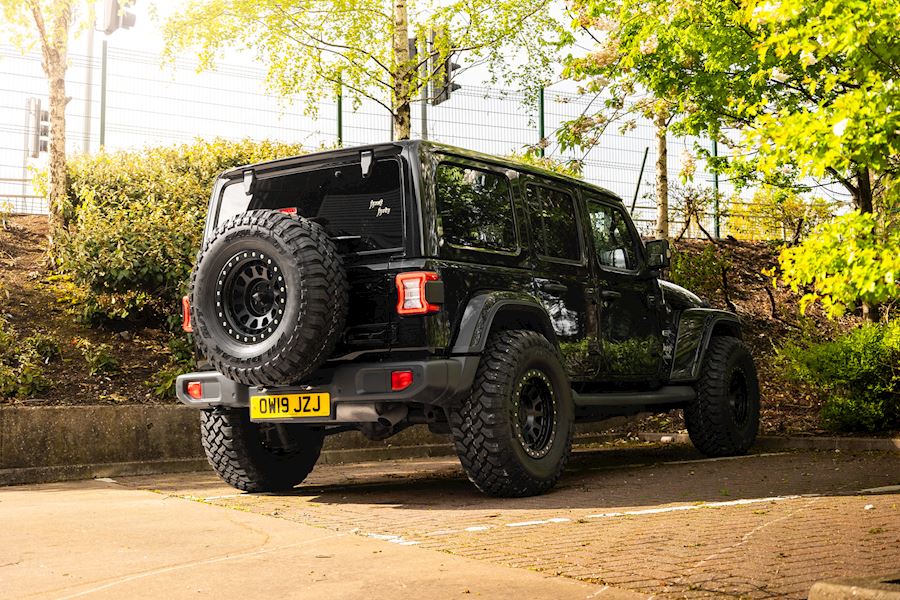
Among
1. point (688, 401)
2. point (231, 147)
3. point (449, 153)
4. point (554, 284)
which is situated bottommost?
point (688, 401)

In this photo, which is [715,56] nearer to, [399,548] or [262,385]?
[262,385]

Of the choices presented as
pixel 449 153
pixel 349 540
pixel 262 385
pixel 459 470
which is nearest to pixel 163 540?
pixel 349 540

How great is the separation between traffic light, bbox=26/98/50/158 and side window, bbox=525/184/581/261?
7837 mm

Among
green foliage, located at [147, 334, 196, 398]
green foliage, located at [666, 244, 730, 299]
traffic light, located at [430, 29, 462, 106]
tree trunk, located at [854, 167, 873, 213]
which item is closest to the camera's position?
green foliage, located at [147, 334, 196, 398]

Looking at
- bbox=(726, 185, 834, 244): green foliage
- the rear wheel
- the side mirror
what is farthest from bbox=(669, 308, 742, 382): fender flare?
bbox=(726, 185, 834, 244): green foliage

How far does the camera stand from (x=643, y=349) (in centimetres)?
819

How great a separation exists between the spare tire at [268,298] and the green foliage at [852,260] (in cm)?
265

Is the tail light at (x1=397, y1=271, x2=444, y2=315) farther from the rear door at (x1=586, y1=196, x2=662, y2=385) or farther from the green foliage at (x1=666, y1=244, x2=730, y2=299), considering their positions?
the green foliage at (x1=666, y1=244, x2=730, y2=299)

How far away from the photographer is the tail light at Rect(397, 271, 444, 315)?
6.02 m

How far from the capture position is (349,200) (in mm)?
6539

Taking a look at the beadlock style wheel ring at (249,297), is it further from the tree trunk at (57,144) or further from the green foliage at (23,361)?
the tree trunk at (57,144)

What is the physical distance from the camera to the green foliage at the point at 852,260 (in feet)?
13.7

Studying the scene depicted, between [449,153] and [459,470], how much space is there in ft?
10.2

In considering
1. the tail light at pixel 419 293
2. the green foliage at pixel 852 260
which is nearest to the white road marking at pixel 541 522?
the tail light at pixel 419 293
